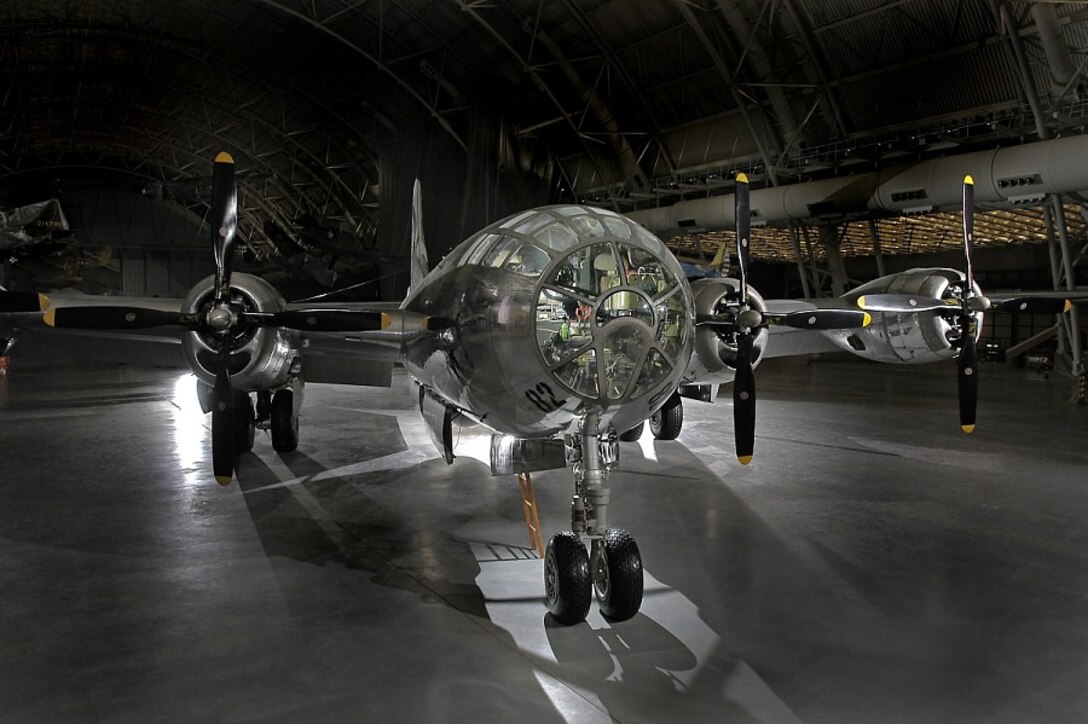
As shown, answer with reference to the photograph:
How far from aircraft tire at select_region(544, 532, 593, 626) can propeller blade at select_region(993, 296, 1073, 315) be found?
864 cm

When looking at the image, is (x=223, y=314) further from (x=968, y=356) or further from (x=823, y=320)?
(x=968, y=356)

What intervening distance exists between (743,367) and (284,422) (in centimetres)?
808

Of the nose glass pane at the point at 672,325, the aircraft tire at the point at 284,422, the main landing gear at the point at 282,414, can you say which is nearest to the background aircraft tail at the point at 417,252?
the main landing gear at the point at 282,414

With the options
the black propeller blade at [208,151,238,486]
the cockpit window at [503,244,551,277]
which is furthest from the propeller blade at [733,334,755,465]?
the black propeller blade at [208,151,238,486]

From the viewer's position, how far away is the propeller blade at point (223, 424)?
7.91m

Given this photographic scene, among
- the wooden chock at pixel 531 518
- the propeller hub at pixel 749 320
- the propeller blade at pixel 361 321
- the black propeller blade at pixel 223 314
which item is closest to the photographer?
the propeller blade at pixel 361 321

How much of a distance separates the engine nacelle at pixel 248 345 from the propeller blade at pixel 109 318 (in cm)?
109

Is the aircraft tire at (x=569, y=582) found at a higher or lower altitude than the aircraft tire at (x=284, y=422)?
lower

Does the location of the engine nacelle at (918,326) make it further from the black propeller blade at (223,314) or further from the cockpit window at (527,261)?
the black propeller blade at (223,314)

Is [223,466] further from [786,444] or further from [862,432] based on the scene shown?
[862,432]

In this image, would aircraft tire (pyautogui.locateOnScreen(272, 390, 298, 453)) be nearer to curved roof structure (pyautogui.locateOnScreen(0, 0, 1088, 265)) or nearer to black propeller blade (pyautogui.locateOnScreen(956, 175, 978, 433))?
black propeller blade (pyautogui.locateOnScreen(956, 175, 978, 433))

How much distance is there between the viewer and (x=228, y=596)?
259 inches

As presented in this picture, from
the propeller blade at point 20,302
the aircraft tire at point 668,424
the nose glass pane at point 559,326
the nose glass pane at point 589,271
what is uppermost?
the nose glass pane at point 589,271

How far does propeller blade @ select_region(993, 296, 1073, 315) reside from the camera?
11031 mm
